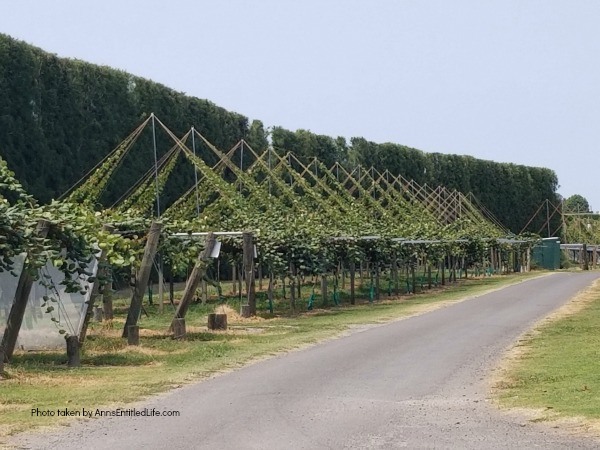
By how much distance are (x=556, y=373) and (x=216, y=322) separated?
33.3 ft

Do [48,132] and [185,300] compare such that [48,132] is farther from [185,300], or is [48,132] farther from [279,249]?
[185,300]

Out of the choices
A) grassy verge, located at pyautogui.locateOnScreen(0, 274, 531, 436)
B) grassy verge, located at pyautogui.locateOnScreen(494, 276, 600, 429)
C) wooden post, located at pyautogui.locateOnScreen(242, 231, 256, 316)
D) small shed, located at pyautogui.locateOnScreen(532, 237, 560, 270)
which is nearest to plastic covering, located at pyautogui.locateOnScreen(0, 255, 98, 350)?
grassy verge, located at pyautogui.locateOnScreen(0, 274, 531, 436)

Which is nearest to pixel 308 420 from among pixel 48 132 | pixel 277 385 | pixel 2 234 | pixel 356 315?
pixel 277 385

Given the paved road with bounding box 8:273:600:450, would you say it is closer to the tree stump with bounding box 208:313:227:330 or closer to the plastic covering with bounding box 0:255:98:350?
the plastic covering with bounding box 0:255:98:350

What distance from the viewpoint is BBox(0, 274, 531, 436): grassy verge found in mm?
11812

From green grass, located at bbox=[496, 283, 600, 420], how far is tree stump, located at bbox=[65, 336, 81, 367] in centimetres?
651

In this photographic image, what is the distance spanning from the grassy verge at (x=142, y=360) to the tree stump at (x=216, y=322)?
7.4 inches

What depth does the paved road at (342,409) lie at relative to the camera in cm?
928

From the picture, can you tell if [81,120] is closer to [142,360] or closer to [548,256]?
[142,360]

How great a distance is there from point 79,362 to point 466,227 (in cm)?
4372

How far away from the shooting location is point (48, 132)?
33.9m

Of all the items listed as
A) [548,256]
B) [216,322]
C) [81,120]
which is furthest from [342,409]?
[548,256]

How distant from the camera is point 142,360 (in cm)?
1653

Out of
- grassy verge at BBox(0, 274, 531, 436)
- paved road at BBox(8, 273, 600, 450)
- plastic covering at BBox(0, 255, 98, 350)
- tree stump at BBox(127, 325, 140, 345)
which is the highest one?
plastic covering at BBox(0, 255, 98, 350)
